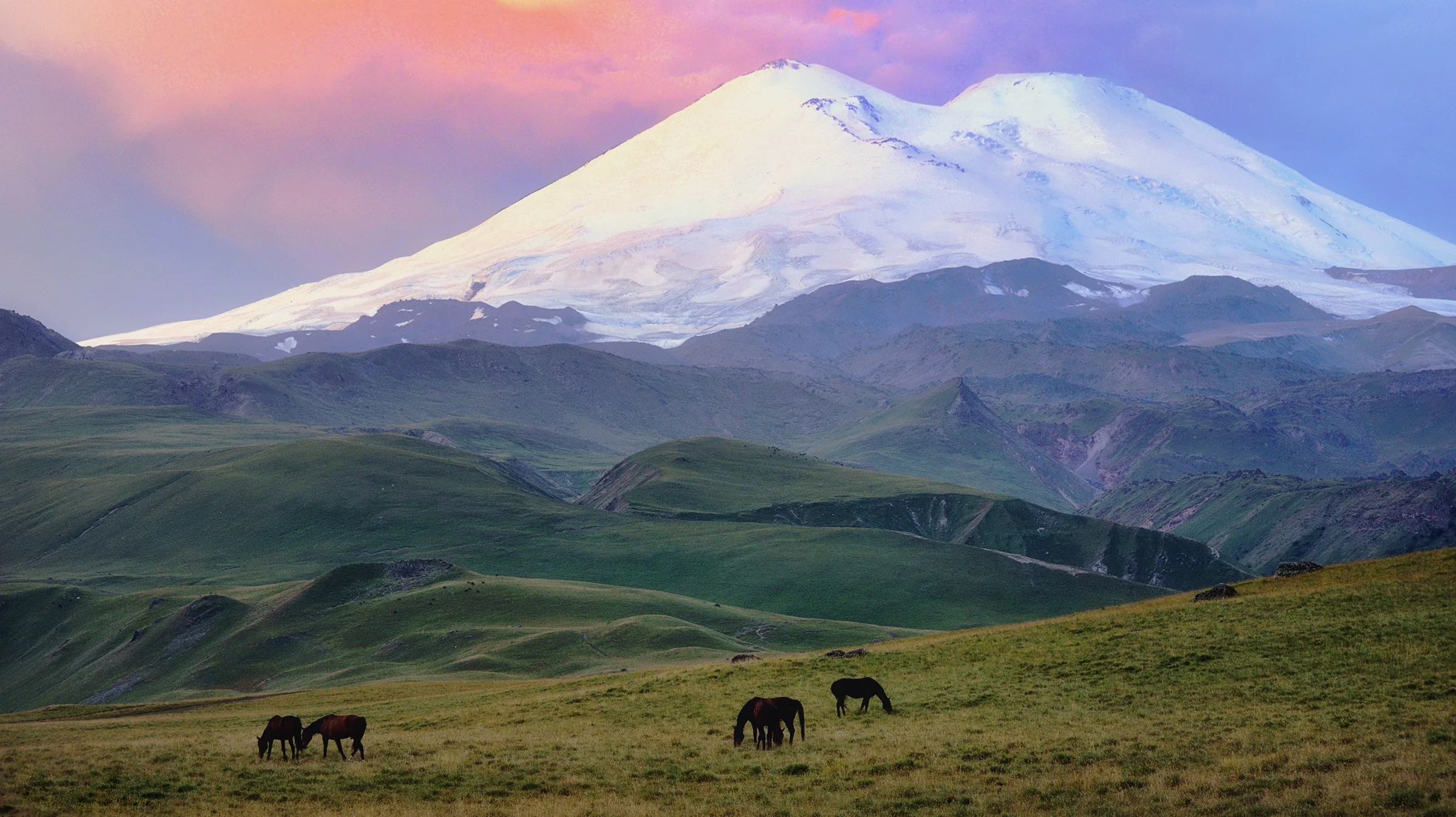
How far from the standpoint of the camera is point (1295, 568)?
209ft

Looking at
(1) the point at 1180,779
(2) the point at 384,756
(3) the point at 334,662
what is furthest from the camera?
(3) the point at 334,662

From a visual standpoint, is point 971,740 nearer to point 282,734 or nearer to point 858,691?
point 858,691

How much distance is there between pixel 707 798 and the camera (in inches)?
1133

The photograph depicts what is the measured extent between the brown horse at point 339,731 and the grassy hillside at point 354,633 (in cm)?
5297

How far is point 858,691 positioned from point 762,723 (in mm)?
6222

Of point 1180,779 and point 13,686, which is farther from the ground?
point 1180,779

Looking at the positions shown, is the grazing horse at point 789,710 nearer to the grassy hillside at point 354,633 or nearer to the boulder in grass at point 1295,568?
the boulder in grass at point 1295,568

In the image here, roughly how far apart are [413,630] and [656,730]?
83161mm

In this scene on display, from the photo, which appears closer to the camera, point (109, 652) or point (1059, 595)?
point (109, 652)

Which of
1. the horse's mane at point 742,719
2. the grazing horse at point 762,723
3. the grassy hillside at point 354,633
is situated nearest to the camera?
the grazing horse at point 762,723

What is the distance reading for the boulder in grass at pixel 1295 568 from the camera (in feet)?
205

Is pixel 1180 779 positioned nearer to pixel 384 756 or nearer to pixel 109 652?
pixel 384 756

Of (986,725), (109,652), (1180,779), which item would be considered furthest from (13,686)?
(1180,779)

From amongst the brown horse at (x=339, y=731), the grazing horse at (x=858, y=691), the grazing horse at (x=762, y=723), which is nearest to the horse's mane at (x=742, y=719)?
the grazing horse at (x=762, y=723)
